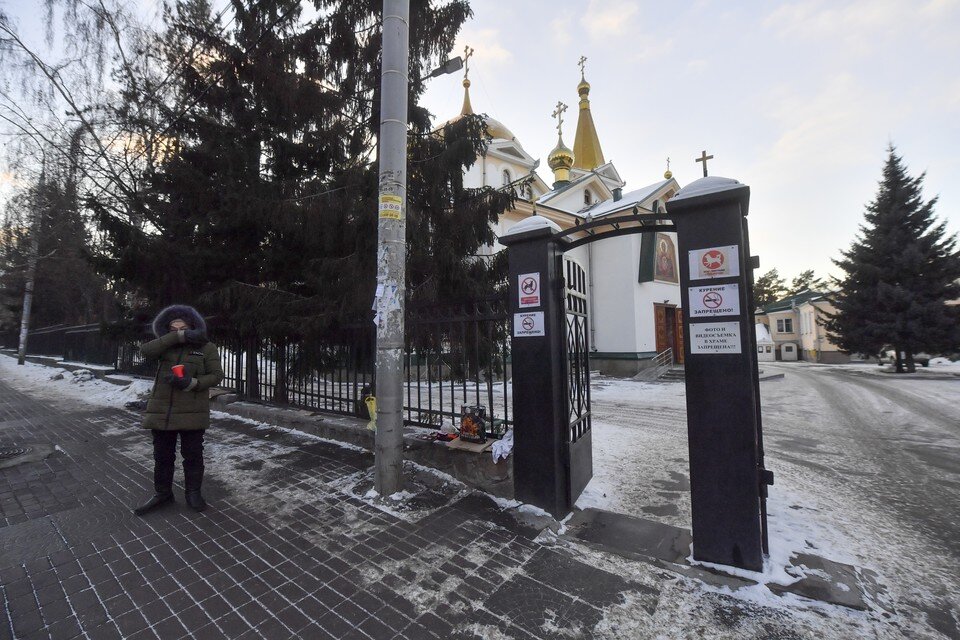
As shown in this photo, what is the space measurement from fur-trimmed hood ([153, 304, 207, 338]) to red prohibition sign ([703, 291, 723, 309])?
176 inches

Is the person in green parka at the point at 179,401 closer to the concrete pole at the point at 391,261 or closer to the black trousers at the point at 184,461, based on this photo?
the black trousers at the point at 184,461

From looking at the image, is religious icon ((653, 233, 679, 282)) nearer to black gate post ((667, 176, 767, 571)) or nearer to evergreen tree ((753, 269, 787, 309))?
black gate post ((667, 176, 767, 571))

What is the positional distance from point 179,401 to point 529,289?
3424mm

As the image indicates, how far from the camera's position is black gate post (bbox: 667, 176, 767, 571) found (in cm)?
283

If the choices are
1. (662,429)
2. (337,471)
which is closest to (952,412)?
(662,429)

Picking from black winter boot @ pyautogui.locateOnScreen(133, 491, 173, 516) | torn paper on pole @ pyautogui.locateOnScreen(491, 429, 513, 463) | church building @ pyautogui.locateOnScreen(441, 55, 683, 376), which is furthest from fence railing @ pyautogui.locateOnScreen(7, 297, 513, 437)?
church building @ pyautogui.locateOnScreen(441, 55, 683, 376)

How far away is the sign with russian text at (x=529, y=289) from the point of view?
379 centimetres

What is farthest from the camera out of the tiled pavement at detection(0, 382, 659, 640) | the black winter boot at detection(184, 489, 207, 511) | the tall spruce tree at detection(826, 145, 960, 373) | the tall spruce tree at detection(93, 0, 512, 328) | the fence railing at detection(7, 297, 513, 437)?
the tall spruce tree at detection(826, 145, 960, 373)

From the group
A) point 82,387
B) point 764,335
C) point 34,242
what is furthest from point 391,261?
point 764,335

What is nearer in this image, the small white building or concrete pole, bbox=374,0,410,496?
concrete pole, bbox=374,0,410,496

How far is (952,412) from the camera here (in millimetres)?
8852

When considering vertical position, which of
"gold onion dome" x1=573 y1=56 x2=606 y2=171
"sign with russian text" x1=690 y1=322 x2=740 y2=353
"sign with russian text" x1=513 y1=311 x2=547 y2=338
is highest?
"gold onion dome" x1=573 y1=56 x2=606 y2=171

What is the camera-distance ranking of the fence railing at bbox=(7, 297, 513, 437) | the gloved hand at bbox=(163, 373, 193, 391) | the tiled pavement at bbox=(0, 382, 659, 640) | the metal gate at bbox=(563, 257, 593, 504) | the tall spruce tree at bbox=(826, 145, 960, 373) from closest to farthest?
the tiled pavement at bbox=(0, 382, 659, 640)
the gloved hand at bbox=(163, 373, 193, 391)
the metal gate at bbox=(563, 257, 593, 504)
the fence railing at bbox=(7, 297, 513, 437)
the tall spruce tree at bbox=(826, 145, 960, 373)

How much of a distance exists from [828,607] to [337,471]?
446 centimetres
